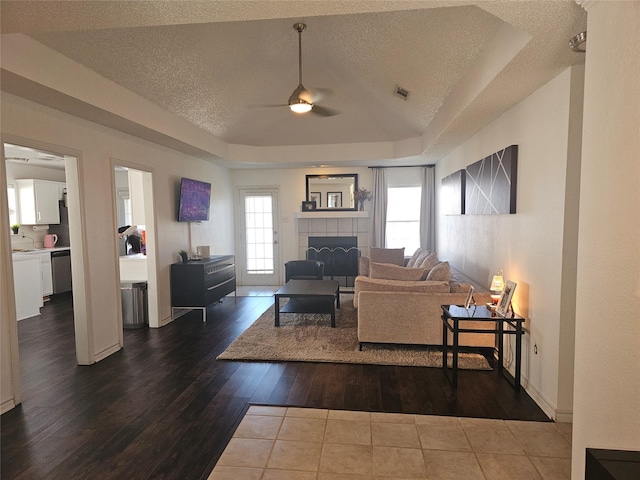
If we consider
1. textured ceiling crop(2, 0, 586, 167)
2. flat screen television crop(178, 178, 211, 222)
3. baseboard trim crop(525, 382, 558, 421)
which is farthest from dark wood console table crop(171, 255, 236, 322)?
baseboard trim crop(525, 382, 558, 421)

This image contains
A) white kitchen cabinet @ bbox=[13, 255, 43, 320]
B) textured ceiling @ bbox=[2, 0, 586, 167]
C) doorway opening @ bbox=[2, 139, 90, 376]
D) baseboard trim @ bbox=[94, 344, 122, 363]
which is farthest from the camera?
doorway opening @ bbox=[2, 139, 90, 376]

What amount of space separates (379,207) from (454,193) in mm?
2216

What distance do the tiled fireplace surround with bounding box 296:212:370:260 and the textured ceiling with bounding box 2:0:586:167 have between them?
2.07m

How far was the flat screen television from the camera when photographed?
5.14 m

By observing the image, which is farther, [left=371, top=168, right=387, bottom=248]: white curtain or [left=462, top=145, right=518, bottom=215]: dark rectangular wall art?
[left=371, top=168, right=387, bottom=248]: white curtain

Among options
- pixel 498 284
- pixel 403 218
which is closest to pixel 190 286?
pixel 498 284

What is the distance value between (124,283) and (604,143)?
197 inches

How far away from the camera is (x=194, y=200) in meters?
5.46

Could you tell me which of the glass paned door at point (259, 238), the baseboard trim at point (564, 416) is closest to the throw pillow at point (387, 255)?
the glass paned door at point (259, 238)

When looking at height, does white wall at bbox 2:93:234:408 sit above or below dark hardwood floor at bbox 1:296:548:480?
above

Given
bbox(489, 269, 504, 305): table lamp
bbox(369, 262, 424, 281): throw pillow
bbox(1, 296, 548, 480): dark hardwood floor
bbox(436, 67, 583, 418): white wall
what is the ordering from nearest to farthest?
1. bbox(1, 296, 548, 480): dark hardwood floor
2. bbox(436, 67, 583, 418): white wall
3. bbox(489, 269, 504, 305): table lamp
4. bbox(369, 262, 424, 281): throw pillow

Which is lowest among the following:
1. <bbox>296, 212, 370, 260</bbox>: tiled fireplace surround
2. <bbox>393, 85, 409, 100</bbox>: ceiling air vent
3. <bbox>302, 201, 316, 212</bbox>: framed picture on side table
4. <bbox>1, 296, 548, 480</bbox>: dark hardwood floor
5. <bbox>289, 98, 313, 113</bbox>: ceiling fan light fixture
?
<bbox>1, 296, 548, 480</bbox>: dark hardwood floor

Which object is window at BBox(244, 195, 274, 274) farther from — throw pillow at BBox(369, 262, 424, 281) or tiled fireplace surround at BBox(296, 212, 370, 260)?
throw pillow at BBox(369, 262, 424, 281)

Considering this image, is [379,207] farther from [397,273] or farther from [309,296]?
[397,273]
